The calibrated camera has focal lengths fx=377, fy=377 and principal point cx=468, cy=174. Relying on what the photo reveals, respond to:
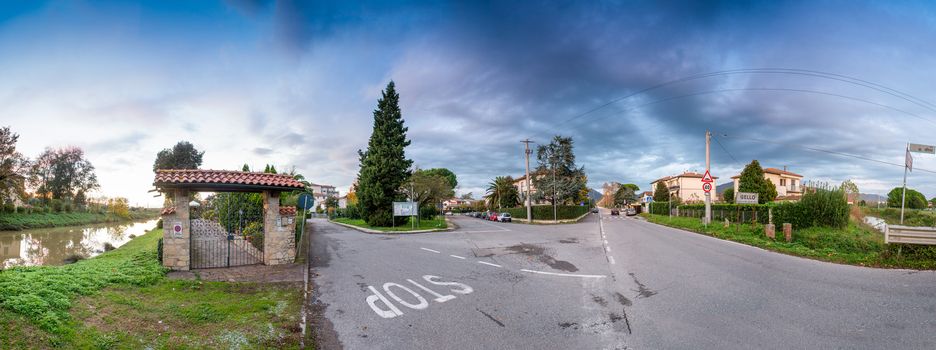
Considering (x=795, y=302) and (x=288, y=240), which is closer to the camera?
(x=795, y=302)

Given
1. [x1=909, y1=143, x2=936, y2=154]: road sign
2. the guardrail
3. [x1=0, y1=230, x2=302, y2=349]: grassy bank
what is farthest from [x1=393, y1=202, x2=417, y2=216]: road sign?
[x1=909, y1=143, x2=936, y2=154]: road sign

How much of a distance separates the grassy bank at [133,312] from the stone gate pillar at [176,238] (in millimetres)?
1694

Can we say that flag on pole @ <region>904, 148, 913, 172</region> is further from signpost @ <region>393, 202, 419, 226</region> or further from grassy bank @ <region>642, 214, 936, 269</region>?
signpost @ <region>393, 202, 419, 226</region>

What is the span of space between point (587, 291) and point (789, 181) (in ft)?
269

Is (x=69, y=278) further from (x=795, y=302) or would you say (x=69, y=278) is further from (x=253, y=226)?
(x=795, y=302)

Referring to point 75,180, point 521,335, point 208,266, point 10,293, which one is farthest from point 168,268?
point 75,180

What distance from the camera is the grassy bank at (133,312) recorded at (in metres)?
4.61

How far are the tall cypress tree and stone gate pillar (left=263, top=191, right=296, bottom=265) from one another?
18.6 metres

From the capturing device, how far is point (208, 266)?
34.7ft

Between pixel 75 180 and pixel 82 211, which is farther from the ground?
pixel 75 180

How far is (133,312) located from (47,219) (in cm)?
5570

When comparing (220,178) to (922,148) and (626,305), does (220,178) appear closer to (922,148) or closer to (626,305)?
(626,305)

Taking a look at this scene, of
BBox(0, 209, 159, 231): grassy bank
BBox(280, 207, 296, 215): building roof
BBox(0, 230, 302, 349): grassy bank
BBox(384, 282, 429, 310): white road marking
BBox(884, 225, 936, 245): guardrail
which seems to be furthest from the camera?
BBox(0, 209, 159, 231): grassy bank

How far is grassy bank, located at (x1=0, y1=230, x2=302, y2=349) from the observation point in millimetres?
4613
